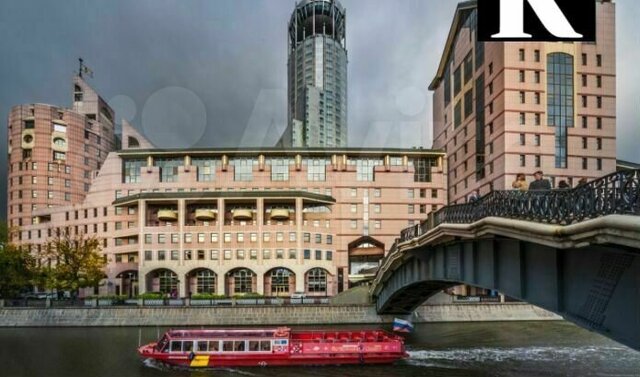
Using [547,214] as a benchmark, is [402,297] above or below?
below

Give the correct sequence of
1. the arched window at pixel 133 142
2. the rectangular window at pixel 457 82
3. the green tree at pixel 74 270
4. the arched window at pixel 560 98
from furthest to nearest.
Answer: the arched window at pixel 133 142 < the rectangular window at pixel 457 82 < the arched window at pixel 560 98 < the green tree at pixel 74 270

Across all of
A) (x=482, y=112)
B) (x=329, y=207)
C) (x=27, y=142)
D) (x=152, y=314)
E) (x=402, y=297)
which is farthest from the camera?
(x=27, y=142)

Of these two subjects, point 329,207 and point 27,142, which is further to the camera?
point 27,142

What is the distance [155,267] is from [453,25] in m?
61.2

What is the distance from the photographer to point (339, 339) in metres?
35.6

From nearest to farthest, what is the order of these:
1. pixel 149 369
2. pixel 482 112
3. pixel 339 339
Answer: pixel 149 369
pixel 339 339
pixel 482 112

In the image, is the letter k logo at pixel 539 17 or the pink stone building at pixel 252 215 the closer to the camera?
the letter k logo at pixel 539 17

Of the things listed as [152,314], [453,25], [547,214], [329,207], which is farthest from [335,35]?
[547,214]

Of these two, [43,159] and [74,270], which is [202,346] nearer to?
[74,270]

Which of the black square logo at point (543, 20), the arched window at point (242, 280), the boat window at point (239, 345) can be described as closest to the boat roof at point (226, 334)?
the boat window at point (239, 345)

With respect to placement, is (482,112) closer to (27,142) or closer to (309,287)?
(309,287)

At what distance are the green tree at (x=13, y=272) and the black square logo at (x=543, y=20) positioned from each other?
6758cm

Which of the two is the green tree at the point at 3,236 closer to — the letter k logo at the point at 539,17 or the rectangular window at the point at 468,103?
the rectangular window at the point at 468,103

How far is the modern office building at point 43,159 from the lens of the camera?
314ft
